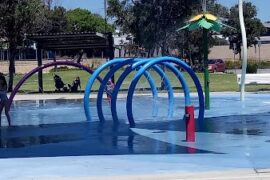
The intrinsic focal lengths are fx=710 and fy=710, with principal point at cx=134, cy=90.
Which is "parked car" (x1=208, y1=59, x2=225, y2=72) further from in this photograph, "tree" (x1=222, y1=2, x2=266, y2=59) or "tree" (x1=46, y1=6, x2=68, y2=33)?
"tree" (x1=46, y1=6, x2=68, y2=33)

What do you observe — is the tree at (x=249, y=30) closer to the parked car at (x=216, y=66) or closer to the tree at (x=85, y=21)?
the parked car at (x=216, y=66)

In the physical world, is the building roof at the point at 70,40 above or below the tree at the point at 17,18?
below

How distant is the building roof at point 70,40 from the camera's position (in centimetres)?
3319

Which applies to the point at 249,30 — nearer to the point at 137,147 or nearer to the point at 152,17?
the point at 152,17

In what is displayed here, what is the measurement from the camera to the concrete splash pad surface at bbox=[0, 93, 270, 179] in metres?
11.2

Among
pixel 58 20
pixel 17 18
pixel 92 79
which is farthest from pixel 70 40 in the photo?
pixel 58 20

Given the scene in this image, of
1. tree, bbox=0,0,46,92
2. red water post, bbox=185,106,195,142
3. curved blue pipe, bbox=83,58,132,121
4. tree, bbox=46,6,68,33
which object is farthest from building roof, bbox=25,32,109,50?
tree, bbox=46,6,68,33

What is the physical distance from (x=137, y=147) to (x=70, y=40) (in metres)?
21.4

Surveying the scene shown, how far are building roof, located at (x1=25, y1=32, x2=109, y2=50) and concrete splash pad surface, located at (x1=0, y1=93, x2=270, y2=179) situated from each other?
32.3 ft

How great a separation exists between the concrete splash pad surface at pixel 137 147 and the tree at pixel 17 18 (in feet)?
47.1

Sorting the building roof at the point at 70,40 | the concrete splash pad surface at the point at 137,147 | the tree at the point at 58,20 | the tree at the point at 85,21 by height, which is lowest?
the concrete splash pad surface at the point at 137,147

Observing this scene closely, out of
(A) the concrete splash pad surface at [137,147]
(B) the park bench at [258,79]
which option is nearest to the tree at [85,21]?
(B) the park bench at [258,79]

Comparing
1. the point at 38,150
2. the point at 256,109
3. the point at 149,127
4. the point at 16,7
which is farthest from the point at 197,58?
the point at 38,150

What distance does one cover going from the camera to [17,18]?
37.5m
